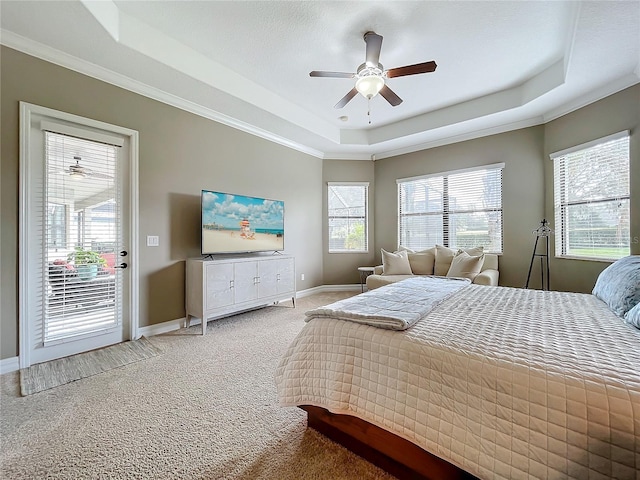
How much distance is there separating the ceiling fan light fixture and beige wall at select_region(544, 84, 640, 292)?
2.69 m

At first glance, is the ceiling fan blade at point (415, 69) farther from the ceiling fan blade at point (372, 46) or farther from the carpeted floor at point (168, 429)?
the carpeted floor at point (168, 429)

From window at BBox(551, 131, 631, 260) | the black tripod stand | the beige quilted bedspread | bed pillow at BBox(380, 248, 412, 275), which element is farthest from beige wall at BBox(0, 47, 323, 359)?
window at BBox(551, 131, 631, 260)

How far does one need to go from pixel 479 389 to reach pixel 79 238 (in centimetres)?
339

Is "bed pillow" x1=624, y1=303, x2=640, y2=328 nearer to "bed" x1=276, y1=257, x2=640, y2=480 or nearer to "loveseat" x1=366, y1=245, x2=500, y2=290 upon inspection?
"bed" x1=276, y1=257, x2=640, y2=480

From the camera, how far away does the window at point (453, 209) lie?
14.5ft

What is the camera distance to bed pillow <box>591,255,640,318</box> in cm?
153

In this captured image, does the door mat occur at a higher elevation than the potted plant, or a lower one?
lower

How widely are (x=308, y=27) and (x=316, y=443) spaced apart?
3232mm

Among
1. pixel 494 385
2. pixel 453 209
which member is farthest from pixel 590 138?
pixel 494 385

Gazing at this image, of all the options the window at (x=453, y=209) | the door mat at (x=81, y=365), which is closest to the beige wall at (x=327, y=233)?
the window at (x=453, y=209)

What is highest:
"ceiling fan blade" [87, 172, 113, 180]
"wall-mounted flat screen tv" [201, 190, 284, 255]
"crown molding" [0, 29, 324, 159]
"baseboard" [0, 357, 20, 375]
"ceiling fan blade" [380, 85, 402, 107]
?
"crown molding" [0, 29, 324, 159]

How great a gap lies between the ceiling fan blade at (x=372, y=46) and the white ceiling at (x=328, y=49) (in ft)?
0.37

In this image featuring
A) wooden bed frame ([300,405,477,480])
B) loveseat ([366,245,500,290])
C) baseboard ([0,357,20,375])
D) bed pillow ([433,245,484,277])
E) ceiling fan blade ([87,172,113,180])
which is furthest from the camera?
bed pillow ([433,245,484,277])

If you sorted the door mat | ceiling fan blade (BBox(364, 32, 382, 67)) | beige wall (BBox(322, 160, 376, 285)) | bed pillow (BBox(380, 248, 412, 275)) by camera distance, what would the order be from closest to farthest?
1. the door mat
2. ceiling fan blade (BBox(364, 32, 382, 67))
3. bed pillow (BBox(380, 248, 412, 275))
4. beige wall (BBox(322, 160, 376, 285))
